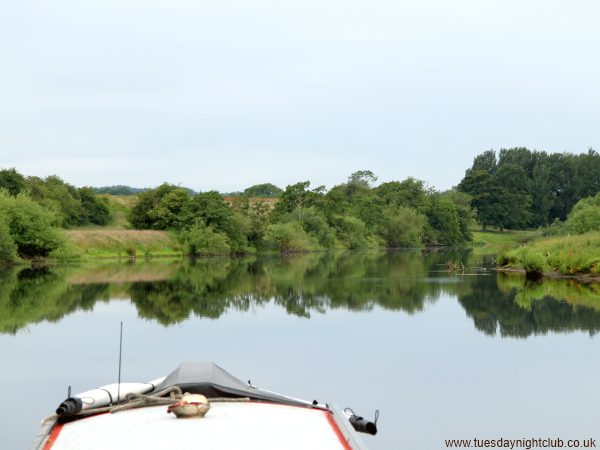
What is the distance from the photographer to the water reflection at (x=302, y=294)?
23797 millimetres

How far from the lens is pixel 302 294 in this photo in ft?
104

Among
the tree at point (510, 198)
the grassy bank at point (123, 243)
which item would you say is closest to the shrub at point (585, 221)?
the grassy bank at point (123, 243)

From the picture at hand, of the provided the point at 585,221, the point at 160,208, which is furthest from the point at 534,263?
the point at 160,208

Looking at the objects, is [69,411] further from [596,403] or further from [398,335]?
[398,335]

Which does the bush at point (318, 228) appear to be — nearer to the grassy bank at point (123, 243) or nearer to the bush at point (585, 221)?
the grassy bank at point (123, 243)

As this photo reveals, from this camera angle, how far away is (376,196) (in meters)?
102

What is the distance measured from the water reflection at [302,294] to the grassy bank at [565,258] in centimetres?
170

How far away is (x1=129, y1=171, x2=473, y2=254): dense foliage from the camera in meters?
70.2

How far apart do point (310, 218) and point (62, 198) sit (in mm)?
24022

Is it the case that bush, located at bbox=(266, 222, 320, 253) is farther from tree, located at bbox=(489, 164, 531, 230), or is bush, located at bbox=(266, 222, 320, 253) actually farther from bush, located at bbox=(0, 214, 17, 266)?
tree, located at bbox=(489, 164, 531, 230)

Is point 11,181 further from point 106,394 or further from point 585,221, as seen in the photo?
point 106,394

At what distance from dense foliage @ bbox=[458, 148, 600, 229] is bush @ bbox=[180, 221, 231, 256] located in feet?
175

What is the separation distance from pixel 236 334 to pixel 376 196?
82.2 metres

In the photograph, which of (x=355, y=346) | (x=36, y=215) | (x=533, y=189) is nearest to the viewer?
(x=355, y=346)
